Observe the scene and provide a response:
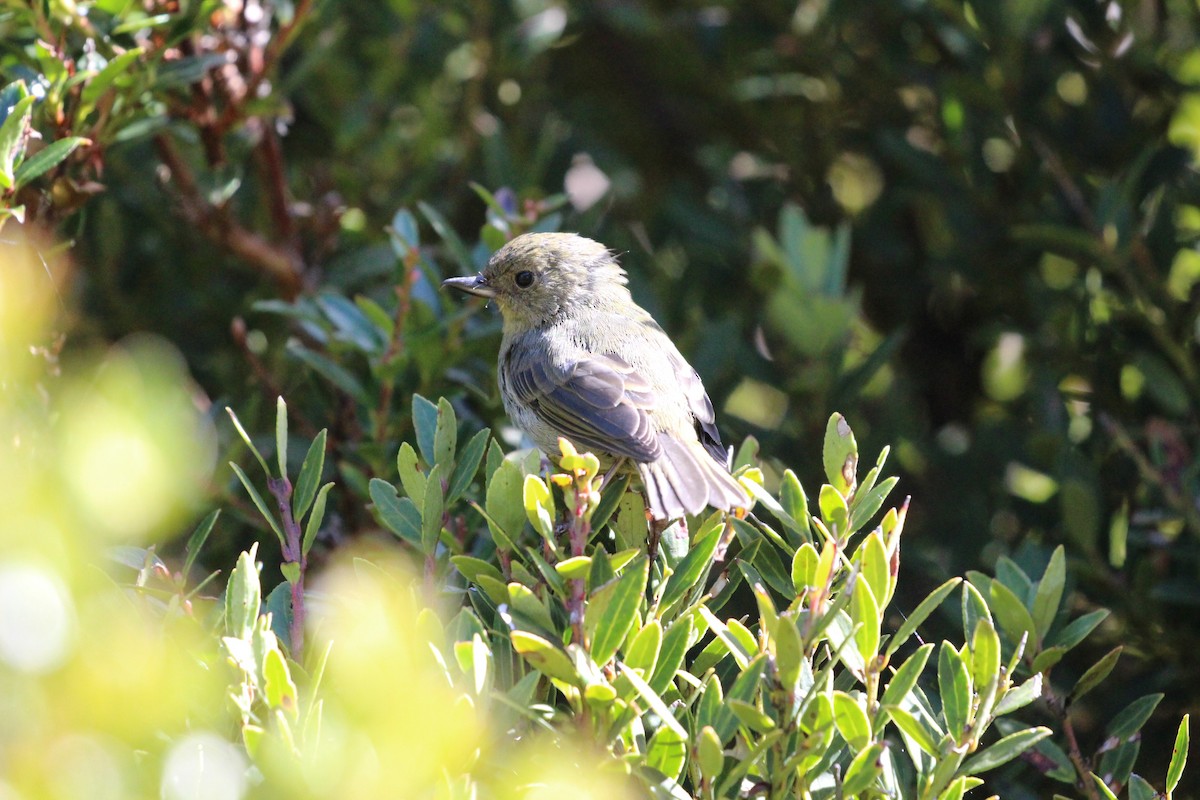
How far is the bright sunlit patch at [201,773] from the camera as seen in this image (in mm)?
1264

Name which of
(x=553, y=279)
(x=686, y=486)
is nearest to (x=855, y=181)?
(x=553, y=279)

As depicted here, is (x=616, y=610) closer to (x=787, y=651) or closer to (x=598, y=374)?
(x=787, y=651)

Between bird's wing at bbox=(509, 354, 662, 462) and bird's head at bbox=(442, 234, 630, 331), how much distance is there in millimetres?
475

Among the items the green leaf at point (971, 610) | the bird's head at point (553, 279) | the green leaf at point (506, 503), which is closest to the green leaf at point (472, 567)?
the green leaf at point (506, 503)

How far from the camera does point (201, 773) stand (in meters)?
1.31

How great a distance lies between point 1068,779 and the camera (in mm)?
2348

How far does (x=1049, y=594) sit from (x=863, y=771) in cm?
79

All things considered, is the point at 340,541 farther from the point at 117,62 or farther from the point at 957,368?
the point at 957,368

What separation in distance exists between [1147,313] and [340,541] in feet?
8.71

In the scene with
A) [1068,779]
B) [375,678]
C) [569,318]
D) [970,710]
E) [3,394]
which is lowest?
[569,318]

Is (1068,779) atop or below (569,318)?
atop

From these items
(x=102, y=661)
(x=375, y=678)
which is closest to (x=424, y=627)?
(x=375, y=678)

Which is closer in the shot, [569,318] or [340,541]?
[340,541]

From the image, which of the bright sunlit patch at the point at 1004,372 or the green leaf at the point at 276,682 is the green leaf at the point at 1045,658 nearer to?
the green leaf at the point at 276,682
